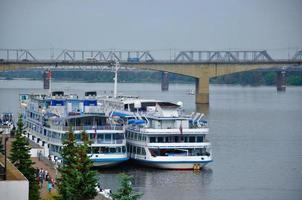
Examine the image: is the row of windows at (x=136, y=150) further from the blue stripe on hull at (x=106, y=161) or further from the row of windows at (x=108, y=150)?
the blue stripe on hull at (x=106, y=161)

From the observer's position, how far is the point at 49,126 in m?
55.3

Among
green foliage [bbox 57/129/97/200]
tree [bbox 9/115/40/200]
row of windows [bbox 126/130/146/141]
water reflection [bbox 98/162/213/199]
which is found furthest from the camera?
row of windows [bbox 126/130/146/141]

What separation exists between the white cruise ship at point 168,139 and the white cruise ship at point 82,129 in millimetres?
1326

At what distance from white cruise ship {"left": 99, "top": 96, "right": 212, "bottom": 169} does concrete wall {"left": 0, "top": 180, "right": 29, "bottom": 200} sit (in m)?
23.9

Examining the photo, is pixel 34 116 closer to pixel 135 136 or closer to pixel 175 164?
pixel 135 136

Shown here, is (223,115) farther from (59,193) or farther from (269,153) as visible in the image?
(59,193)

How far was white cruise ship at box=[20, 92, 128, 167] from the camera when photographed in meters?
51.4

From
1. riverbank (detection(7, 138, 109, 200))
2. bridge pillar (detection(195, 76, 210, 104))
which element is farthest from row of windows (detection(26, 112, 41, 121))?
bridge pillar (detection(195, 76, 210, 104))

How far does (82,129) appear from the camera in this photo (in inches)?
2013

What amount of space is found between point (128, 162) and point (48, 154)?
203 inches

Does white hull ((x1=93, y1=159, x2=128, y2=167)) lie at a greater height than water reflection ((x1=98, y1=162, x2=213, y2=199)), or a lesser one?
greater

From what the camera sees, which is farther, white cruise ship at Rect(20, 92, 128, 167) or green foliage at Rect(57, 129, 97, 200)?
white cruise ship at Rect(20, 92, 128, 167)

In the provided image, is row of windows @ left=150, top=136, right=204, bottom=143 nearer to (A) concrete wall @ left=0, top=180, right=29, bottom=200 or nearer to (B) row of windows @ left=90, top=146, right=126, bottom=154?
(B) row of windows @ left=90, top=146, right=126, bottom=154

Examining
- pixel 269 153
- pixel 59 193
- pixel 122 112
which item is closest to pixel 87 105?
pixel 122 112
